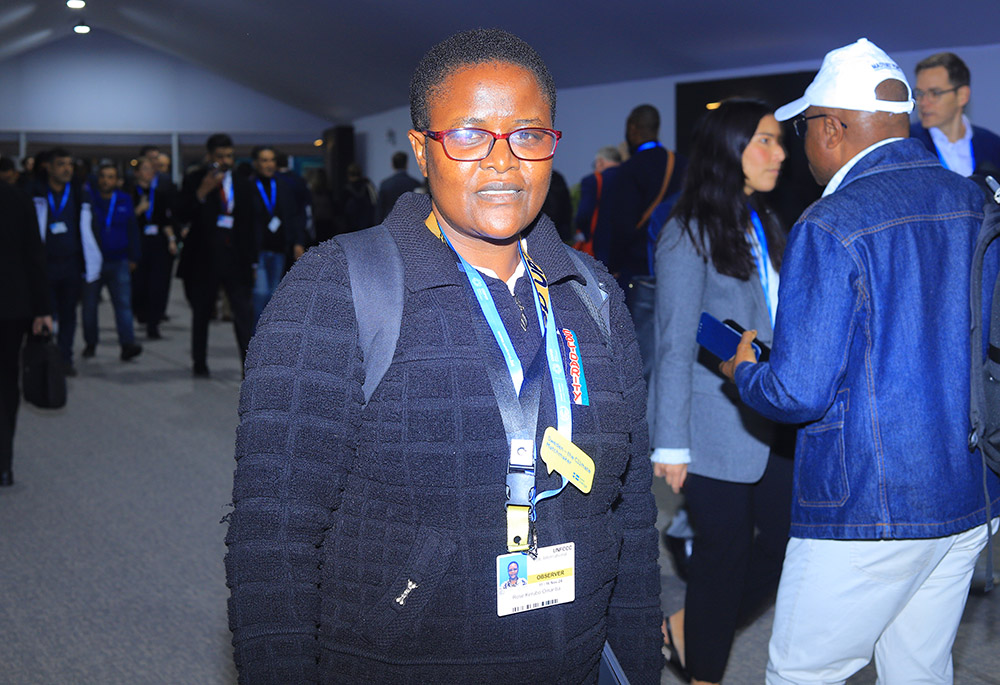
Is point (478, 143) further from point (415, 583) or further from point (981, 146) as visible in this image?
point (981, 146)

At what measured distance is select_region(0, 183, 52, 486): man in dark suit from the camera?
4949 mm

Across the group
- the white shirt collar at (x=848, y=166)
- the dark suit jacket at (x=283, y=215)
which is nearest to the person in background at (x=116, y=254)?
the dark suit jacket at (x=283, y=215)

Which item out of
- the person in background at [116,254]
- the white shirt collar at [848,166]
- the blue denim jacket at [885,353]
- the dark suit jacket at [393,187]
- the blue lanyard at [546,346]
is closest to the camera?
the blue lanyard at [546,346]

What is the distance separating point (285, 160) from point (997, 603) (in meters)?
7.01

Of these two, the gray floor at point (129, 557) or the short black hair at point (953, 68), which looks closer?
the gray floor at point (129, 557)

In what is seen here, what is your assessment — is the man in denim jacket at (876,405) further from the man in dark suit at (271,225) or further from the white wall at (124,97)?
the white wall at (124,97)

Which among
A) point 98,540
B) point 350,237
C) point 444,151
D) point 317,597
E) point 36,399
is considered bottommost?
point 98,540

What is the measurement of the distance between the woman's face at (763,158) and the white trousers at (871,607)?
1135 mm

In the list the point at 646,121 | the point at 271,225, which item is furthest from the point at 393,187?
the point at 646,121

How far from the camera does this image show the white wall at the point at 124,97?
2097 cm

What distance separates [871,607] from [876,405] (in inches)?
16.7

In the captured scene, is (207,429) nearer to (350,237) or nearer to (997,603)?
(997,603)

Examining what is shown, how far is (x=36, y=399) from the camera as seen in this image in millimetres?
5402

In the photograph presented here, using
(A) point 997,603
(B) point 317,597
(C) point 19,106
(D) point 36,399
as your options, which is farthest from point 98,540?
(C) point 19,106
